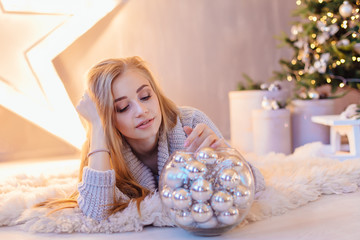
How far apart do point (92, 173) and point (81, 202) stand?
89 millimetres

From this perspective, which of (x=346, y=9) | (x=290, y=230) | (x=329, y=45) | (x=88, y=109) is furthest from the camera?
(x=329, y=45)

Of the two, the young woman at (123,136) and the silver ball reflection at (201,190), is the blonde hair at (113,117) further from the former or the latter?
the silver ball reflection at (201,190)

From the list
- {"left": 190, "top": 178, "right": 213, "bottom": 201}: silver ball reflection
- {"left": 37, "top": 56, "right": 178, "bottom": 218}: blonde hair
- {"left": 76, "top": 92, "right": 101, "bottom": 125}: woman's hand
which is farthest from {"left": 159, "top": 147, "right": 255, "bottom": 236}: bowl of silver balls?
{"left": 76, "top": 92, "right": 101, "bottom": 125}: woman's hand

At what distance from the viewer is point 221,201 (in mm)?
971

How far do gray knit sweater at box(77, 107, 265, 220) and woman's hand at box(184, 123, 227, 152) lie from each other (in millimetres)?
156

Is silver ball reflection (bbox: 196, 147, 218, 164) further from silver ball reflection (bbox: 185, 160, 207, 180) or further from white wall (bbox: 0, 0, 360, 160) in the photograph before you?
white wall (bbox: 0, 0, 360, 160)

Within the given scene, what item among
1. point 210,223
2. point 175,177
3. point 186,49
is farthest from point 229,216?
point 186,49

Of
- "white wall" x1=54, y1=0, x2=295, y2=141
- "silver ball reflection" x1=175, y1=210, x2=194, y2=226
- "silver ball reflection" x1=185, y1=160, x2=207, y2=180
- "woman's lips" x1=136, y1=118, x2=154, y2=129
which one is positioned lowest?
"silver ball reflection" x1=175, y1=210, x2=194, y2=226

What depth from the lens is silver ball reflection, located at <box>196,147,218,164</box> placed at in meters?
1.01

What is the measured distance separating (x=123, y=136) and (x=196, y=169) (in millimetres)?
517

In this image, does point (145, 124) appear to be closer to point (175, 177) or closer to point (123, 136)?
point (123, 136)

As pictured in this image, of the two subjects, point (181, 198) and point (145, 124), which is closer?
point (181, 198)

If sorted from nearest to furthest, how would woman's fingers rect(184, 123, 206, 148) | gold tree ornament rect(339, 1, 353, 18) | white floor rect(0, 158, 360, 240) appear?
1. white floor rect(0, 158, 360, 240)
2. woman's fingers rect(184, 123, 206, 148)
3. gold tree ornament rect(339, 1, 353, 18)

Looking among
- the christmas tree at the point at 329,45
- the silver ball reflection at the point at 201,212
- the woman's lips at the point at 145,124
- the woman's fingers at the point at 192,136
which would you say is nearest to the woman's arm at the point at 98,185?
the woman's lips at the point at 145,124
